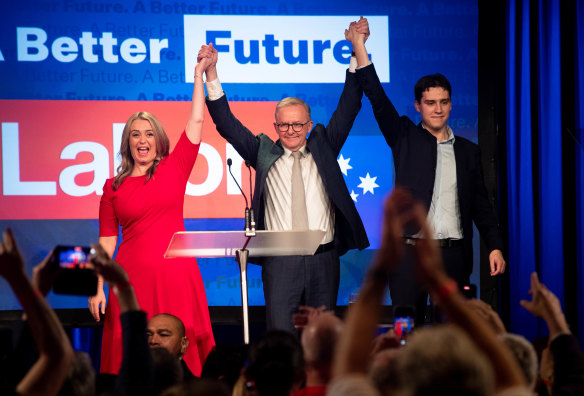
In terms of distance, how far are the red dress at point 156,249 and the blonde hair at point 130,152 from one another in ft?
0.11

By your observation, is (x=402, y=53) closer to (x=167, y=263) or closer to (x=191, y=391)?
(x=167, y=263)

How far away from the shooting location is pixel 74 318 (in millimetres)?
5469

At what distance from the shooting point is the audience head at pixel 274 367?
2014 millimetres

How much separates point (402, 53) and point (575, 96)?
50.4 inches

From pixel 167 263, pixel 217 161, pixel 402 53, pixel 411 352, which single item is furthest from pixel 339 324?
pixel 402 53

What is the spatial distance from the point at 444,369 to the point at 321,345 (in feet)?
2.87

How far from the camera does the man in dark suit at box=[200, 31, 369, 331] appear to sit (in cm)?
447

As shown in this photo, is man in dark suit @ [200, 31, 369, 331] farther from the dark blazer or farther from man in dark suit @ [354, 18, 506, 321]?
man in dark suit @ [354, 18, 506, 321]

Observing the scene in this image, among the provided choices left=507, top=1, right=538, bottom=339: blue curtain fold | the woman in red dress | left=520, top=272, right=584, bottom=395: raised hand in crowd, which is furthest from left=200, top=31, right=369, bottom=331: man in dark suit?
left=520, top=272, right=584, bottom=395: raised hand in crowd

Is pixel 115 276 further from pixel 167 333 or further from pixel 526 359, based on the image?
pixel 167 333

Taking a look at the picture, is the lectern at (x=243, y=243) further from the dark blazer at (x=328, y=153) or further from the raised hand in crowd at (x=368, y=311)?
the raised hand in crowd at (x=368, y=311)

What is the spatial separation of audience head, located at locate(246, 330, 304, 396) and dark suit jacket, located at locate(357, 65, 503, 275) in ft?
8.01

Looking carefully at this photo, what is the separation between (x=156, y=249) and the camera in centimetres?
462

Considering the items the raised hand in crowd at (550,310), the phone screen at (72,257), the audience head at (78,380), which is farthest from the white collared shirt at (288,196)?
the audience head at (78,380)
